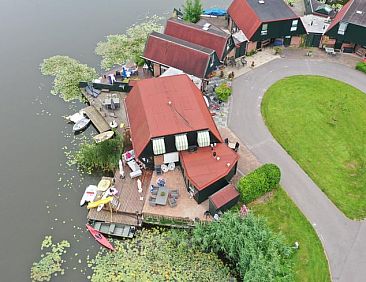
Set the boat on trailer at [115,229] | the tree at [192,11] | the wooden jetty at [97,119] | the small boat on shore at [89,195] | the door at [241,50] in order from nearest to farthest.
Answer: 1. the boat on trailer at [115,229]
2. the small boat on shore at [89,195]
3. the wooden jetty at [97,119]
4. the door at [241,50]
5. the tree at [192,11]

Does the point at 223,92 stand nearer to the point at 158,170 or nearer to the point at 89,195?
the point at 158,170

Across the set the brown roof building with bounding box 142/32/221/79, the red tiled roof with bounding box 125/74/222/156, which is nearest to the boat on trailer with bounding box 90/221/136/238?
the red tiled roof with bounding box 125/74/222/156

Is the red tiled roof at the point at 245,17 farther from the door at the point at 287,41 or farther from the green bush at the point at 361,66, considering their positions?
the green bush at the point at 361,66

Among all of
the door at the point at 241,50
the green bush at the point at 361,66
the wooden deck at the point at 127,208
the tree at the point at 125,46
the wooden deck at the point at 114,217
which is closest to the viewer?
the wooden deck at the point at 114,217

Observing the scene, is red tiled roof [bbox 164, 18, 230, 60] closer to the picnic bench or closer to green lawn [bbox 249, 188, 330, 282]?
the picnic bench

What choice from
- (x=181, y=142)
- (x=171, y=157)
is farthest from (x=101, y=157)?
(x=181, y=142)

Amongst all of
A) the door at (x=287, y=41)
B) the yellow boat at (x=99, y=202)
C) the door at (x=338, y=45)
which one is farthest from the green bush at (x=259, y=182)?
the door at (x=338, y=45)

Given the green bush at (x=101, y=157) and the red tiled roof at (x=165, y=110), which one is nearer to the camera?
the red tiled roof at (x=165, y=110)
